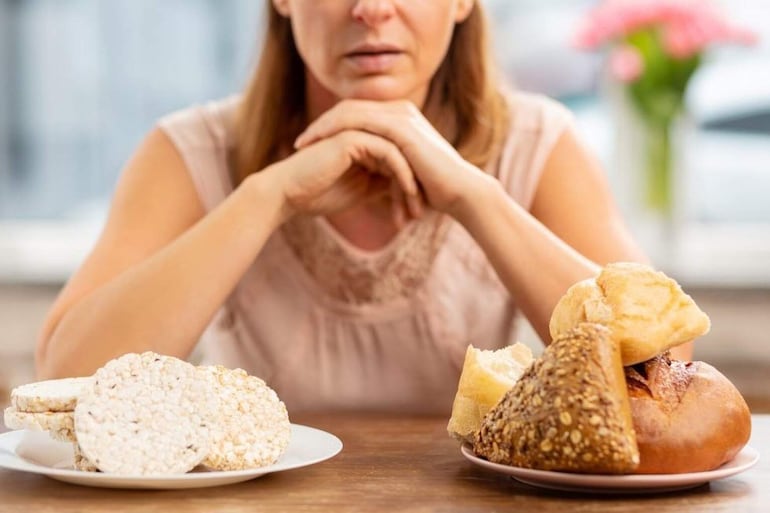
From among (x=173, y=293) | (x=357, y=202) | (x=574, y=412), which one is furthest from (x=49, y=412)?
(x=357, y=202)

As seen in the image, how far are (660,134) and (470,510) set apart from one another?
2.17 metres

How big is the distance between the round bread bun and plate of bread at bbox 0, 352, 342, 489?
0.25 m

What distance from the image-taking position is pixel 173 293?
1.43 metres

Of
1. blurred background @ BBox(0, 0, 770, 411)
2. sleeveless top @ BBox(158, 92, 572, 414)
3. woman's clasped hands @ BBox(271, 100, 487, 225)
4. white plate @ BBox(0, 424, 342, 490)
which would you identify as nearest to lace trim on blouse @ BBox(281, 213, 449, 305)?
sleeveless top @ BBox(158, 92, 572, 414)

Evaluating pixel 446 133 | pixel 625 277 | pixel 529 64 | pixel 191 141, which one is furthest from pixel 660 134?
pixel 625 277

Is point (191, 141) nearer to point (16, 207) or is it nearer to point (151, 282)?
point (151, 282)

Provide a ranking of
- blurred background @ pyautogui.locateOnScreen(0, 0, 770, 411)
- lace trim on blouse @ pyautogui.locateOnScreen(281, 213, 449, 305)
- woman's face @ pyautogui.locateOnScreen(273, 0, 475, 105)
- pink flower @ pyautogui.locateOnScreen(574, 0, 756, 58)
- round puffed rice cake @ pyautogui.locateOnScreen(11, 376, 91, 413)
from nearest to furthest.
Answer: round puffed rice cake @ pyautogui.locateOnScreen(11, 376, 91, 413) → woman's face @ pyautogui.locateOnScreen(273, 0, 475, 105) → lace trim on blouse @ pyautogui.locateOnScreen(281, 213, 449, 305) → pink flower @ pyautogui.locateOnScreen(574, 0, 756, 58) → blurred background @ pyautogui.locateOnScreen(0, 0, 770, 411)

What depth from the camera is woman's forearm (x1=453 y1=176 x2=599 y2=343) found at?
1424mm

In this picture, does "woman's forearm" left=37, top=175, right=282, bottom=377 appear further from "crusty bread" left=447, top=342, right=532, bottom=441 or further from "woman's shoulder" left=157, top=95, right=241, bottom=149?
"crusty bread" left=447, top=342, right=532, bottom=441

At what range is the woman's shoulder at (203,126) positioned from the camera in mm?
1812

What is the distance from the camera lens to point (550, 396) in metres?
0.82

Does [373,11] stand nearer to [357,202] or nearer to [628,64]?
[357,202]

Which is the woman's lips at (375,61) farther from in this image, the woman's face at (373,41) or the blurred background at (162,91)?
the blurred background at (162,91)

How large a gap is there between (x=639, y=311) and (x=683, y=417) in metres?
0.08
